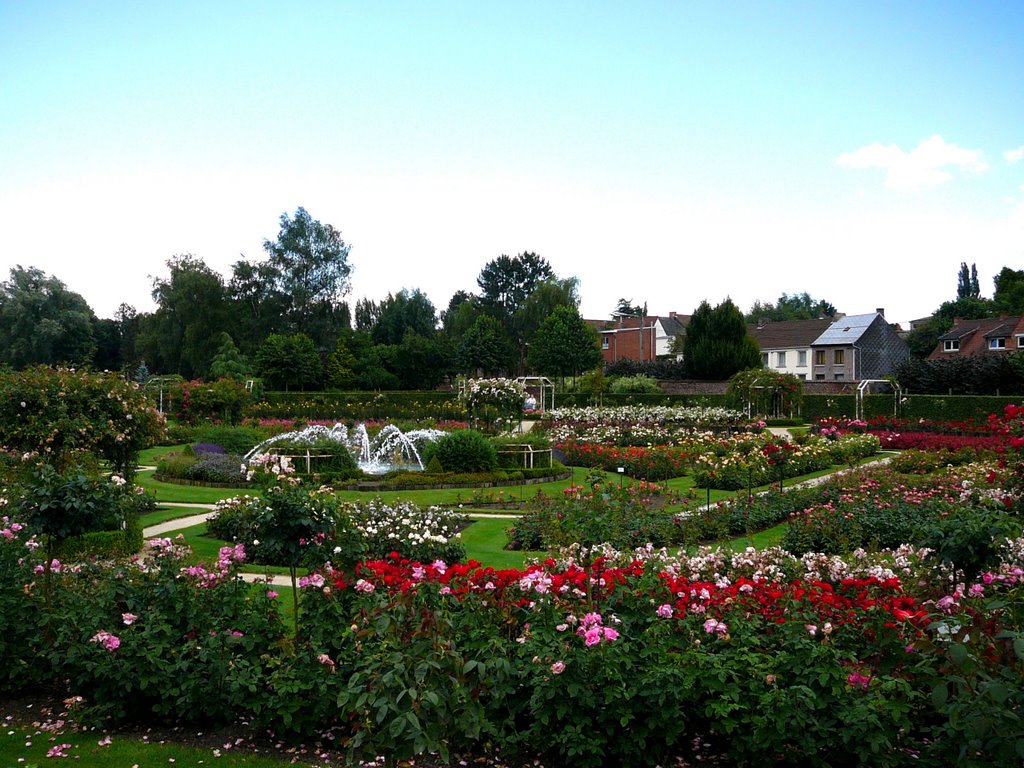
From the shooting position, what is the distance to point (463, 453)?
54.0ft

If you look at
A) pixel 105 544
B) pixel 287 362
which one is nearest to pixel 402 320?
pixel 287 362

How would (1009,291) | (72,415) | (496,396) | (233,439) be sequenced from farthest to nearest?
1. (1009,291)
2. (496,396)
3. (233,439)
4. (72,415)

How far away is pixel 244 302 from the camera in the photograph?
162 feet

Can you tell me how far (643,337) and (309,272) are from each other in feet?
94.8

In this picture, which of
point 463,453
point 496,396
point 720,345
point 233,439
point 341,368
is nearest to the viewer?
point 463,453

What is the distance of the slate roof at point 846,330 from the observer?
51.3 metres

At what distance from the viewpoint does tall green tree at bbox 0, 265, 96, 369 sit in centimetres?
4953

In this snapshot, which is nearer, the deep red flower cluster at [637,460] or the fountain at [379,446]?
the deep red flower cluster at [637,460]

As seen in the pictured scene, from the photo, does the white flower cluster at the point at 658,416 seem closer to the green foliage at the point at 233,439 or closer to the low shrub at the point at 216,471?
the green foliage at the point at 233,439

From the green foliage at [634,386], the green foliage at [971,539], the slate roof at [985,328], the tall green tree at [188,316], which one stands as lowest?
the green foliage at [971,539]

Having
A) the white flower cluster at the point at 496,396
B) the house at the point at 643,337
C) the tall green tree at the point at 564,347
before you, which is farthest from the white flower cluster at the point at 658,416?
the house at the point at 643,337

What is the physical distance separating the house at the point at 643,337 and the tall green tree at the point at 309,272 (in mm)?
24322

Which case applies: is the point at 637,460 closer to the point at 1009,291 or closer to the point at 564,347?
the point at 564,347

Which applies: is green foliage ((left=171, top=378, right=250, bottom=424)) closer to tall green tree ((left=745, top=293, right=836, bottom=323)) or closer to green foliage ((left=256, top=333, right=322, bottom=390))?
green foliage ((left=256, top=333, right=322, bottom=390))
